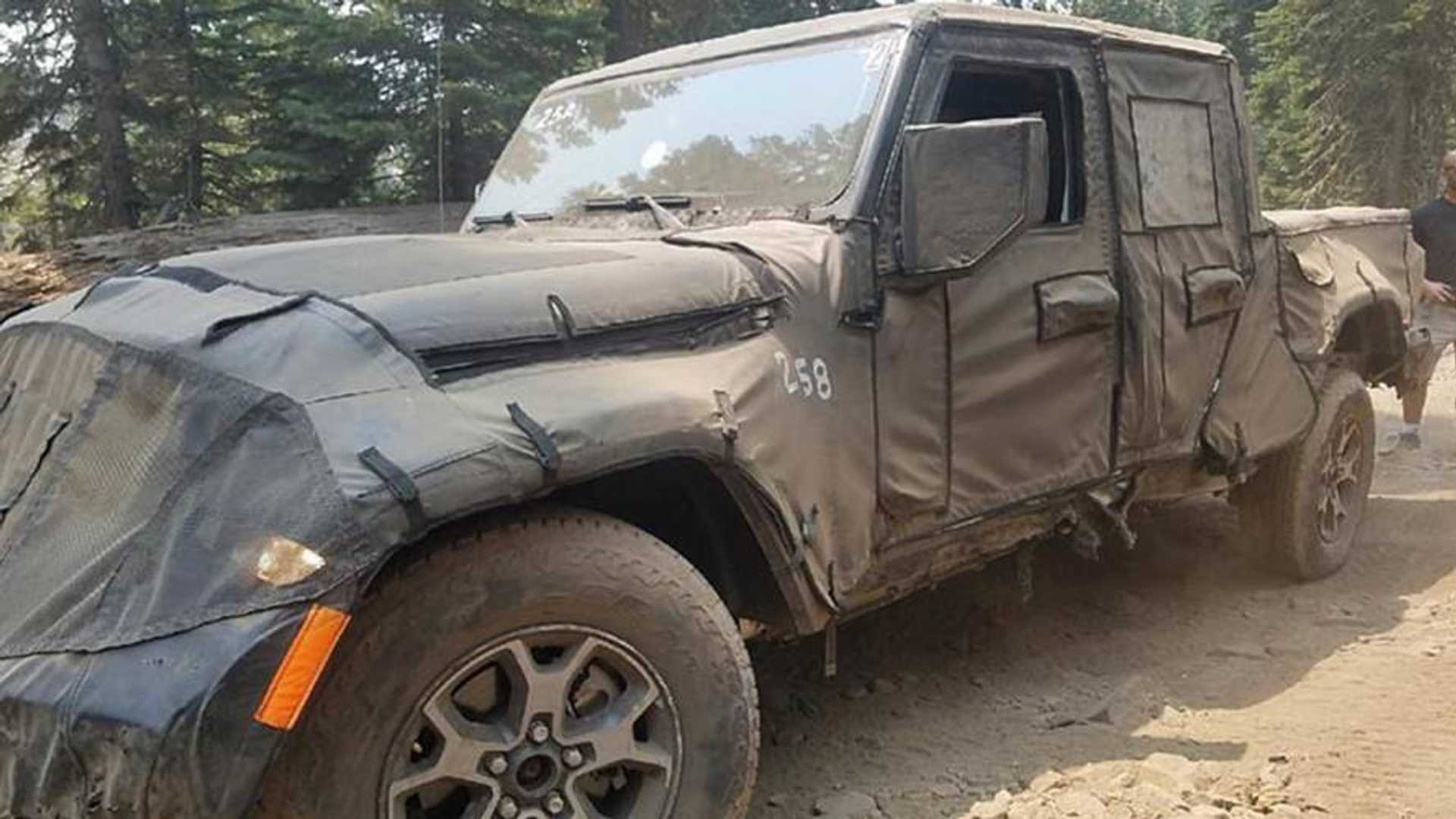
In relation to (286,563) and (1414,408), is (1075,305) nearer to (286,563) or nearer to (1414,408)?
(286,563)

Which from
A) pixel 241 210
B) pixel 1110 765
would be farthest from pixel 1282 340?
pixel 241 210

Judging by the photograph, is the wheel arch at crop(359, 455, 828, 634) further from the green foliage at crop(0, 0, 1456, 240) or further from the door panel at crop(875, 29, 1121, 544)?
the green foliage at crop(0, 0, 1456, 240)

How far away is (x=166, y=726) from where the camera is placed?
211 cm

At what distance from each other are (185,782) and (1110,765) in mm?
2403

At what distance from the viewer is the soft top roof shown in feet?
12.1

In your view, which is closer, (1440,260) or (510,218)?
(510,218)

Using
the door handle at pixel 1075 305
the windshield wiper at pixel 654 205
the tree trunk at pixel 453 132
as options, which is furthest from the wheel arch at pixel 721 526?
the tree trunk at pixel 453 132

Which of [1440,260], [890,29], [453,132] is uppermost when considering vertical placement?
[453,132]

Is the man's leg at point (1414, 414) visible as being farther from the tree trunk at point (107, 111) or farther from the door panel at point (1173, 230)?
the tree trunk at point (107, 111)

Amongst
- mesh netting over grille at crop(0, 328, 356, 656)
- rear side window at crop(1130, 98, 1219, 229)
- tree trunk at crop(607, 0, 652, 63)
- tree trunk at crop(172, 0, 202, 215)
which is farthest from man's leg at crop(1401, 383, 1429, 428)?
tree trunk at crop(172, 0, 202, 215)

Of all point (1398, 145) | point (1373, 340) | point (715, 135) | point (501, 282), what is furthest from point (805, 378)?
point (1398, 145)

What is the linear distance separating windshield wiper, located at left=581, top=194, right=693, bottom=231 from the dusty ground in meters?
1.56

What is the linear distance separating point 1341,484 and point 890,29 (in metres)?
3.21

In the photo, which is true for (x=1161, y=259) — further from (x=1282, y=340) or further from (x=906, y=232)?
(x=906, y=232)
